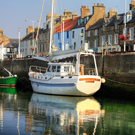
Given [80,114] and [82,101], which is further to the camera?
[82,101]

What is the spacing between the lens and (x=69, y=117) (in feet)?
54.3

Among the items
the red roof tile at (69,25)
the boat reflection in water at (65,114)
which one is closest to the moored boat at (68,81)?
the boat reflection in water at (65,114)

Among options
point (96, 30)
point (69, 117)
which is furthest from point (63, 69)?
point (96, 30)

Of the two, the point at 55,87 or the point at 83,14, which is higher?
the point at 83,14

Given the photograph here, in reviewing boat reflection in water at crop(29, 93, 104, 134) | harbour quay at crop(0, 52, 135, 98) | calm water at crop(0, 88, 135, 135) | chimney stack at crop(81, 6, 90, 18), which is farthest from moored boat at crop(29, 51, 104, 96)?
chimney stack at crop(81, 6, 90, 18)

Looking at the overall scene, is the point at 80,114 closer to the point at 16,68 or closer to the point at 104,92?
the point at 104,92

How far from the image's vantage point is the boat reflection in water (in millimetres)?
13867

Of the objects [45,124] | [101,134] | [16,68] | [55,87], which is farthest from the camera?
[16,68]

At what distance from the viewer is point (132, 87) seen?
22469 millimetres

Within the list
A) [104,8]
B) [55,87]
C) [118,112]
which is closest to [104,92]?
[55,87]

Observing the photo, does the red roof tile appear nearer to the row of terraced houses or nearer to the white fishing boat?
the row of terraced houses

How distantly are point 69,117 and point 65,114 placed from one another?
873 mm

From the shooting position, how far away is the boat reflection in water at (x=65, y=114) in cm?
1387

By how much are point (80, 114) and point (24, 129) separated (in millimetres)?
4614
